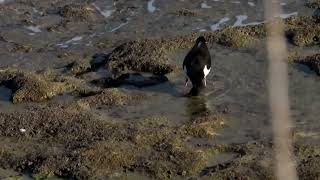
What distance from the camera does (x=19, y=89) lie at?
11625mm

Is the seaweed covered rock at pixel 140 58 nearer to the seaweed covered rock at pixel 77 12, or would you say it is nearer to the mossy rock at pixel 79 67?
the mossy rock at pixel 79 67

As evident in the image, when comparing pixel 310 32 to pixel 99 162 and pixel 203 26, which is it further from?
pixel 99 162

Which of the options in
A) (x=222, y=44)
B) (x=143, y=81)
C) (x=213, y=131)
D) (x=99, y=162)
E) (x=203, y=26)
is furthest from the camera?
(x=203, y=26)

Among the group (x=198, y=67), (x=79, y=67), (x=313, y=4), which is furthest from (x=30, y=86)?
(x=313, y=4)

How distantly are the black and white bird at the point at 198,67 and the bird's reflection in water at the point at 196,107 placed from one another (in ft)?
0.47

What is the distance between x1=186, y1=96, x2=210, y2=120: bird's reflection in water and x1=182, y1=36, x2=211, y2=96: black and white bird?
142mm

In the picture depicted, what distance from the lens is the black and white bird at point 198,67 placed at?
11.5 metres

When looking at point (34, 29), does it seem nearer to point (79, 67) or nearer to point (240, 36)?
point (79, 67)

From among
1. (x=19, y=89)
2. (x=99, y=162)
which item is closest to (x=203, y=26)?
(x=19, y=89)

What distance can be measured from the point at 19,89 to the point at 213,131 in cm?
383

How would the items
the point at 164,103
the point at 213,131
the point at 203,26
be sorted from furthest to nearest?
1. the point at 203,26
2. the point at 164,103
3. the point at 213,131

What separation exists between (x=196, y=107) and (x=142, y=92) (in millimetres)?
1214

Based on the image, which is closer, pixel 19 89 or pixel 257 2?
pixel 19 89

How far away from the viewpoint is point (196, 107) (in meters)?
11.0
